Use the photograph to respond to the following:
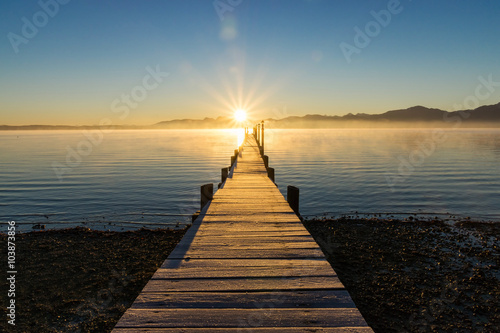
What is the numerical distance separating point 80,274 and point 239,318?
764 cm

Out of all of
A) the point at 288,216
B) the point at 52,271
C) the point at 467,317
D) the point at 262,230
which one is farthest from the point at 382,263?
the point at 52,271

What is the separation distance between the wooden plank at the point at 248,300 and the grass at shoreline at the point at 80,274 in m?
4.07

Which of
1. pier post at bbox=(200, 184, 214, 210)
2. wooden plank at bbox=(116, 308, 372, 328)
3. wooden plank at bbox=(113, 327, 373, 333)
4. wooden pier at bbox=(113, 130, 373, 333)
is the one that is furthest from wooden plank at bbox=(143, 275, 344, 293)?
pier post at bbox=(200, 184, 214, 210)

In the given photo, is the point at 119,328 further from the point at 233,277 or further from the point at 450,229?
the point at 450,229

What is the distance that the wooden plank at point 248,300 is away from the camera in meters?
3.03

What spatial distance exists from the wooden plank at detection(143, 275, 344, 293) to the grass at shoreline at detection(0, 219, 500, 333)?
381 centimetres

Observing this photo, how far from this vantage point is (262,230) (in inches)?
218

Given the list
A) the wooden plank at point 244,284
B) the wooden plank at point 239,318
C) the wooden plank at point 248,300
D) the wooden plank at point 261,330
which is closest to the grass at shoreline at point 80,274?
the wooden plank at point 244,284

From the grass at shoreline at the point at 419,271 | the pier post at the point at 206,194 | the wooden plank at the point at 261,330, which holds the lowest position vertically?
the grass at shoreline at the point at 419,271

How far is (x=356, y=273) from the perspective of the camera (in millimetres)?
8555

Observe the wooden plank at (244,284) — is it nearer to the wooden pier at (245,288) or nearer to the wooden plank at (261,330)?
the wooden pier at (245,288)

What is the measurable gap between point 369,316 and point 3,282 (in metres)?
9.47

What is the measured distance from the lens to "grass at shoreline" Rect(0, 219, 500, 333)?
255 inches

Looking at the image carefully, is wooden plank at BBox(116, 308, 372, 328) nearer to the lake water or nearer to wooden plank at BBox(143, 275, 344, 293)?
wooden plank at BBox(143, 275, 344, 293)
